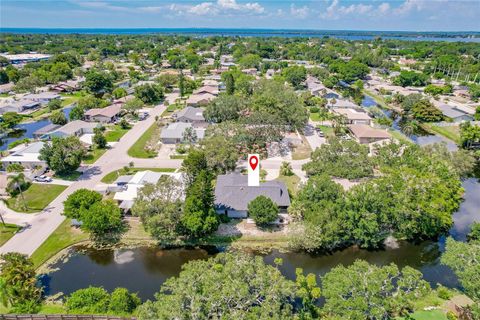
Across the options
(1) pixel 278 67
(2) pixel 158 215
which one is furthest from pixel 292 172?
(1) pixel 278 67

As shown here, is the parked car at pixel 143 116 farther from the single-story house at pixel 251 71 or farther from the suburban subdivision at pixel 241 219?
the single-story house at pixel 251 71

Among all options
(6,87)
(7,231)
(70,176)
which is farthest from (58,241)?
(6,87)

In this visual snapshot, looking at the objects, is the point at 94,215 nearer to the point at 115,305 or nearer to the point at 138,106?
the point at 115,305

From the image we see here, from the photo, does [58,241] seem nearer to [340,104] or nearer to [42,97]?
[42,97]

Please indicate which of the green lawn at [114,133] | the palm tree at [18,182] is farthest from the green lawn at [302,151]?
the palm tree at [18,182]

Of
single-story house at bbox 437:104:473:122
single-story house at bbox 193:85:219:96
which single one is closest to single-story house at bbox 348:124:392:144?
single-story house at bbox 437:104:473:122

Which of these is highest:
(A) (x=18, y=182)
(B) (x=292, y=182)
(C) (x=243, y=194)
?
(A) (x=18, y=182)
